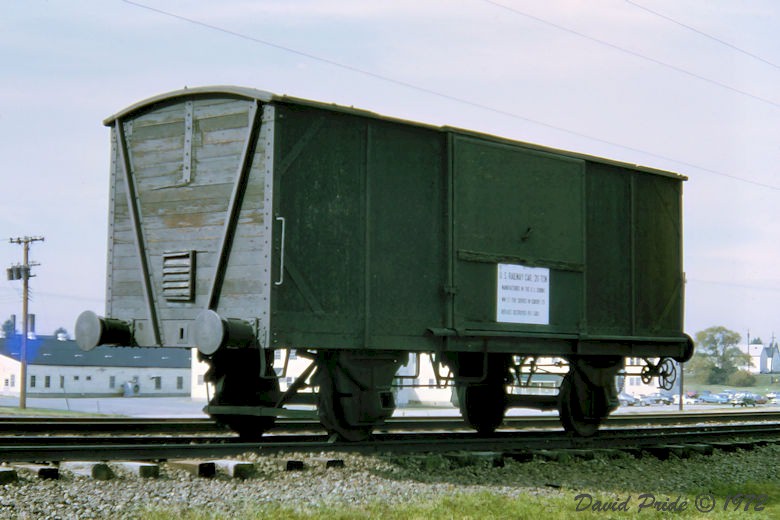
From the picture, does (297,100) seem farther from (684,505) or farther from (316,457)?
(684,505)

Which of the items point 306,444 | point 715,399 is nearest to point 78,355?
point 715,399

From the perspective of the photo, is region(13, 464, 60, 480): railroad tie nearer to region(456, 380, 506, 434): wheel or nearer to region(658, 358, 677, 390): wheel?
region(456, 380, 506, 434): wheel

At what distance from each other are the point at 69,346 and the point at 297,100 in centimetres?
7367

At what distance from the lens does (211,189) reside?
10469 mm

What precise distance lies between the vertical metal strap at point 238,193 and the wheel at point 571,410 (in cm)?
521

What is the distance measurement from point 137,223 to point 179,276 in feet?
2.95

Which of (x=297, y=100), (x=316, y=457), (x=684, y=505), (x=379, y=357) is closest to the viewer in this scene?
(x=684, y=505)

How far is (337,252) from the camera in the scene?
10.4m

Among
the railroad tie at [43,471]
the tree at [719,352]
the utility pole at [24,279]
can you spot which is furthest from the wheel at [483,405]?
the tree at [719,352]

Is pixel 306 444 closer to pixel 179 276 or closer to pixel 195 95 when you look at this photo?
pixel 179 276

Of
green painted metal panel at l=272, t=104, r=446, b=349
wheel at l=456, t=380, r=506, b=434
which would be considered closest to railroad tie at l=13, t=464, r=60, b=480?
green painted metal panel at l=272, t=104, r=446, b=349

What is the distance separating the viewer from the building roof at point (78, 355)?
7600cm

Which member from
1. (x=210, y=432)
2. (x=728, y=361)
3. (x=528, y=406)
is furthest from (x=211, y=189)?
(x=728, y=361)

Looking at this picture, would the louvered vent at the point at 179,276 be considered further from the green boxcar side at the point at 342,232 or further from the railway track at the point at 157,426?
the railway track at the point at 157,426
